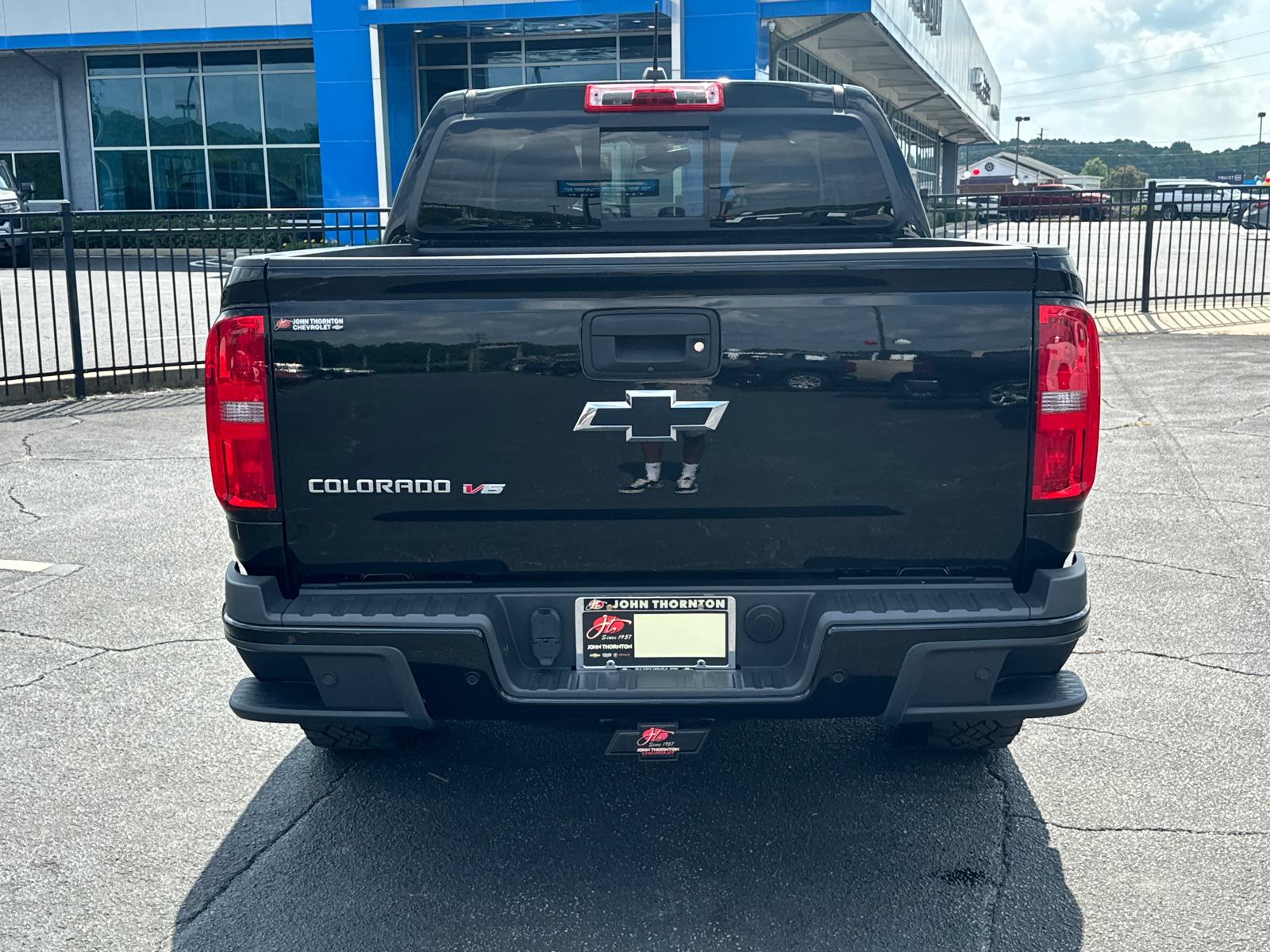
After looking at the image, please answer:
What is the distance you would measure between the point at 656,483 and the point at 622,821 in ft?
3.95

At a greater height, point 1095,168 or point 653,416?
point 1095,168

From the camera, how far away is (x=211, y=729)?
168 inches

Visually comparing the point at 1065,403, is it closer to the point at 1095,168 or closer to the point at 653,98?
the point at 653,98

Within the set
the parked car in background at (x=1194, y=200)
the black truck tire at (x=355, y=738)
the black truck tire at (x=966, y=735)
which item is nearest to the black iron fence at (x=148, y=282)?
the parked car in background at (x=1194, y=200)

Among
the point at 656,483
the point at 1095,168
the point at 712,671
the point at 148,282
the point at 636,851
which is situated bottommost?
the point at 636,851

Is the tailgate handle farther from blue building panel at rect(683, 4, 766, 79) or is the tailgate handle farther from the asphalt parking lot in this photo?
blue building panel at rect(683, 4, 766, 79)

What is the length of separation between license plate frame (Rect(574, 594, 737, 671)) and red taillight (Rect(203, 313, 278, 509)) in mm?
832

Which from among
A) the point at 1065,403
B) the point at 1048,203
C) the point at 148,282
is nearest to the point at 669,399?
the point at 1065,403

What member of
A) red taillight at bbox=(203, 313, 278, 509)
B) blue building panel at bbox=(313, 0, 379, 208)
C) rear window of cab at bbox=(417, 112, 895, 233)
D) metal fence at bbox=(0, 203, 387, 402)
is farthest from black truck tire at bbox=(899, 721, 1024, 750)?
blue building panel at bbox=(313, 0, 379, 208)

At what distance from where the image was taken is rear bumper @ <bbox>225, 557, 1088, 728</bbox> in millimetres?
2916

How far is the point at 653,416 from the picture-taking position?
288cm

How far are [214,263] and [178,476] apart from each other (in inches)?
246

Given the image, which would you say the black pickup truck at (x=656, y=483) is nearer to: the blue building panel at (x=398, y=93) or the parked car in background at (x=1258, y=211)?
the parked car in background at (x=1258, y=211)

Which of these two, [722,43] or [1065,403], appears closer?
[1065,403]
